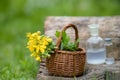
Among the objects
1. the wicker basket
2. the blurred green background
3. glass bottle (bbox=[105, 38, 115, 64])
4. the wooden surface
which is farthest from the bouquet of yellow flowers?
the blurred green background

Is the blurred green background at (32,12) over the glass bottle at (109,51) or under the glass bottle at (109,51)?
over

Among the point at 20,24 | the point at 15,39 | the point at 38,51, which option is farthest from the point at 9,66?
the point at 20,24

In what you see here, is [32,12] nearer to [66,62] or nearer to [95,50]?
[95,50]

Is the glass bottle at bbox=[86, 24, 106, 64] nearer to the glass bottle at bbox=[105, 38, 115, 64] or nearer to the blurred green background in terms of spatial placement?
the glass bottle at bbox=[105, 38, 115, 64]

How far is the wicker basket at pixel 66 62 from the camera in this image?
17.1 ft

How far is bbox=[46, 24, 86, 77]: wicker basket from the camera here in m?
5.20

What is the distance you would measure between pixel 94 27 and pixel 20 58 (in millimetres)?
1503

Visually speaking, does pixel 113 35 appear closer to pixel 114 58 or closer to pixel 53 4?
pixel 114 58

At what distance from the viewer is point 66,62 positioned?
521 cm

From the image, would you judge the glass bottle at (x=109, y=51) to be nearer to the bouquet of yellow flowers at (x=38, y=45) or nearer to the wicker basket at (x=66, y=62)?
the wicker basket at (x=66, y=62)

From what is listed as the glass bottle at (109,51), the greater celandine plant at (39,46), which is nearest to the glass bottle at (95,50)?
the glass bottle at (109,51)

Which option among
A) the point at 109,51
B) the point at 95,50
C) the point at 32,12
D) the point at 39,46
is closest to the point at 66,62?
the point at 39,46

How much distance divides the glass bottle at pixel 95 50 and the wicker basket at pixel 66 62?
42cm

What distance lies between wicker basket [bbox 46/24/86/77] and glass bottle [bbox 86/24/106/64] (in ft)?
1.38
